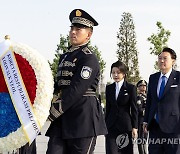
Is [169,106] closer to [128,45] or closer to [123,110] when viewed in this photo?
[123,110]

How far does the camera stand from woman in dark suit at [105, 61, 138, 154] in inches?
303

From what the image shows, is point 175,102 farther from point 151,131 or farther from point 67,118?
point 67,118

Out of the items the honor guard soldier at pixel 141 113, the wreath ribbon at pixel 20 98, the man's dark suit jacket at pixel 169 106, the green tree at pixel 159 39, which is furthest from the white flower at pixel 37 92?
the green tree at pixel 159 39

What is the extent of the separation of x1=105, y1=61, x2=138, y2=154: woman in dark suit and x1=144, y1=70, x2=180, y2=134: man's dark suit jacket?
1.01 m

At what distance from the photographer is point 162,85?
676 centimetres

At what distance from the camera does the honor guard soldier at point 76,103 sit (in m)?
4.61

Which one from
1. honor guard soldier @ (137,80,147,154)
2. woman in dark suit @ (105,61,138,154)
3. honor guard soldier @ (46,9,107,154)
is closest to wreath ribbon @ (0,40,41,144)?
honor guard soldier @ (46,9,107,154)

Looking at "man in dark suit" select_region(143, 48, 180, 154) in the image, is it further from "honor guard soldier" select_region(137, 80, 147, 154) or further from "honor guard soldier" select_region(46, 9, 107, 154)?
"honor guard soldier" select_region(137, 80, 147, 154)

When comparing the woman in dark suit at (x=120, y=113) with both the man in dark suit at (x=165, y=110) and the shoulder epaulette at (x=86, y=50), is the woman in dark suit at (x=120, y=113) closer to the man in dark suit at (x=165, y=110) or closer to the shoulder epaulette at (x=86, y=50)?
the man in dark suit at (x=165, y=110)

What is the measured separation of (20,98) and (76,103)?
604 mm

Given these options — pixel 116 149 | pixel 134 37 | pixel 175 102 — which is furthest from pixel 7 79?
pixel 134 37

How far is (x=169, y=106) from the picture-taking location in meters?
6.59

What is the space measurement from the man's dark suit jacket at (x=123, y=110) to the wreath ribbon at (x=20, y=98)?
3.53 meters

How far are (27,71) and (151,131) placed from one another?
9.44 feet
